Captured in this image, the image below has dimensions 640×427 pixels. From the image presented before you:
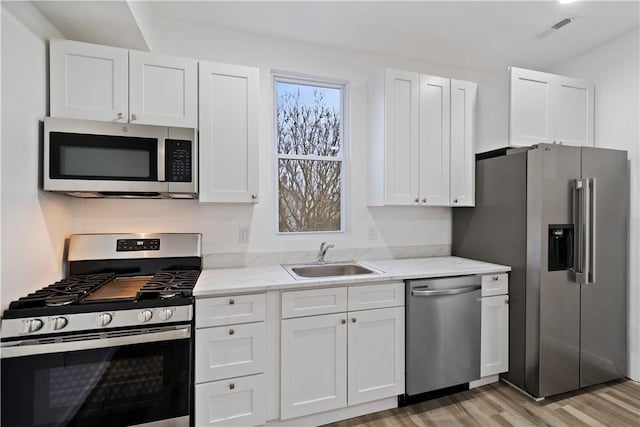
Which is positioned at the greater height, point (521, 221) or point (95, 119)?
point (95, 119)

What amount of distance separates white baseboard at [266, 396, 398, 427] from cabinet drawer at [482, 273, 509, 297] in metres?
1.00

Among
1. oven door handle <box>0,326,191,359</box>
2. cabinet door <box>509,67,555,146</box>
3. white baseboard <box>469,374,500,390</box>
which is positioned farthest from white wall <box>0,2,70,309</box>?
cabinet door <box>509,67,555,146</box>

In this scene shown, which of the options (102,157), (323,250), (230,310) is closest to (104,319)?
(230,310)

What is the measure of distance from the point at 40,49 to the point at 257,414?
2352mm

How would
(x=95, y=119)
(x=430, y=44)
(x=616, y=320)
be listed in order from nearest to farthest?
(x=95, y=119) < (x=616, y=320) < (x=430, y=44)

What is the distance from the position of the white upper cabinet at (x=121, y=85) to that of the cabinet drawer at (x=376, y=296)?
1.50 metres

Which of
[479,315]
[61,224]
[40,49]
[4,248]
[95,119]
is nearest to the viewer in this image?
[4,248]

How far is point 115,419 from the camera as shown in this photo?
1567 mm

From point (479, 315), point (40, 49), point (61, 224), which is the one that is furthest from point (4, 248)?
point (479, 315)

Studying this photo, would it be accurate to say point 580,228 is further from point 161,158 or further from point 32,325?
point 32,325

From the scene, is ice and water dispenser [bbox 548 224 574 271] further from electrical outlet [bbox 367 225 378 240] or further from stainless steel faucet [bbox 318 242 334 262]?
stainless steel faucet [bbox 318 242 334 262]

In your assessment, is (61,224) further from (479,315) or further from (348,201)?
(479,315)

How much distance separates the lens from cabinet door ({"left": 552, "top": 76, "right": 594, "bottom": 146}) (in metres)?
2.67

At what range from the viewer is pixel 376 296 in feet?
6.82
